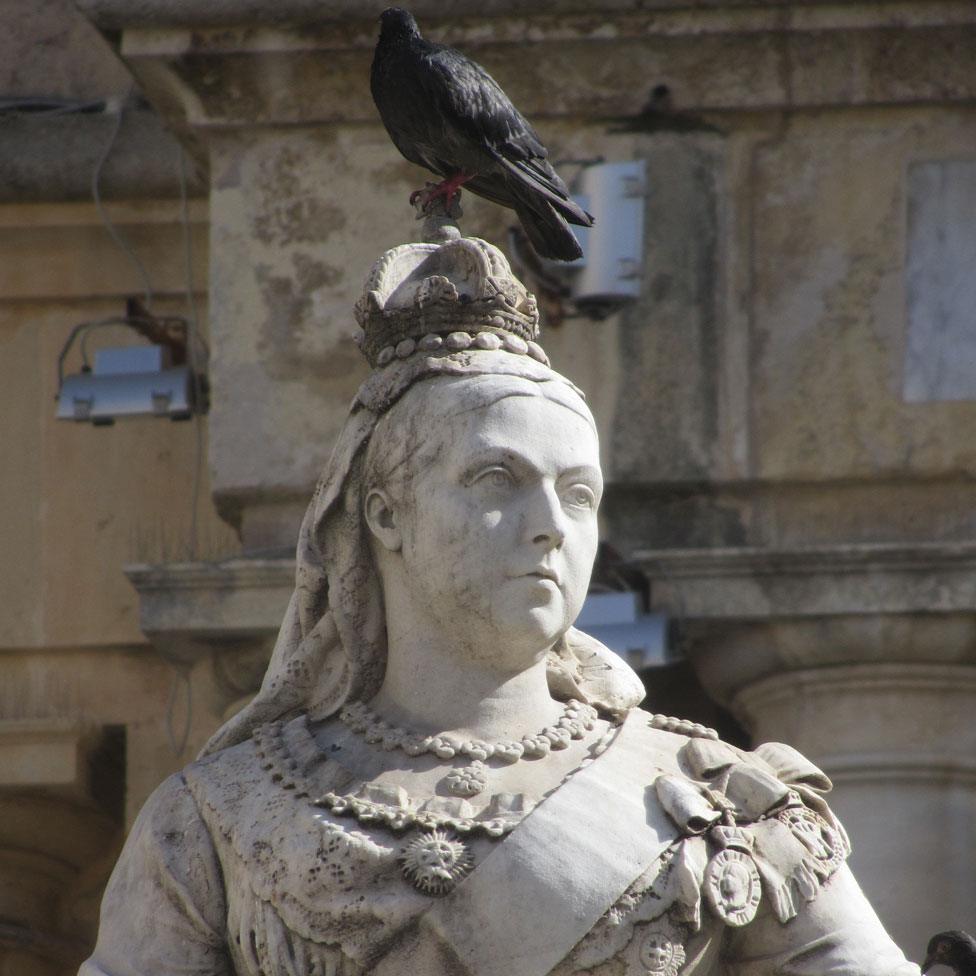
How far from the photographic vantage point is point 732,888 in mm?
6242

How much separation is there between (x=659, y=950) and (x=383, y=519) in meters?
0.92

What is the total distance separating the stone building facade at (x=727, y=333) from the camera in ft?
37.9

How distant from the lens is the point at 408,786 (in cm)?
637

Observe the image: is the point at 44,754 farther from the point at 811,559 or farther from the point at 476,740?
the point at 476,740

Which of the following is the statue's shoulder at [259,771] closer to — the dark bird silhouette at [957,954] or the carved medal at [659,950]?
the carved medal at [659,950]

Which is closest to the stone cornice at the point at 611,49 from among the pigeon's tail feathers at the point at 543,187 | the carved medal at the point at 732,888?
the pigeon's tail feathers at the point at 543,187

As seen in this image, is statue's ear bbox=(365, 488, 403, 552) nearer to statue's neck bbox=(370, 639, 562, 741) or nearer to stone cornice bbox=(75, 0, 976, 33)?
statue's neck bbox=(370, 639, 562, 741)

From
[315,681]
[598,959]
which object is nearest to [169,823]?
[315,681]

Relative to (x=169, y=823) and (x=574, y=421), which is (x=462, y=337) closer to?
(x=574, y=421)

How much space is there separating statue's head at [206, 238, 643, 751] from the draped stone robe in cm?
22

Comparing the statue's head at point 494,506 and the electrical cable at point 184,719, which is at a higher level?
the statue's head at point 494,506

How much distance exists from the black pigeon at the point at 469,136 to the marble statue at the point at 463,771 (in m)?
0.68

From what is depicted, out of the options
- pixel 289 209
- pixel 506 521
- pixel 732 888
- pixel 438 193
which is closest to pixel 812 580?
pixel 289 209

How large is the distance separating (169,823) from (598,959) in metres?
0.81
